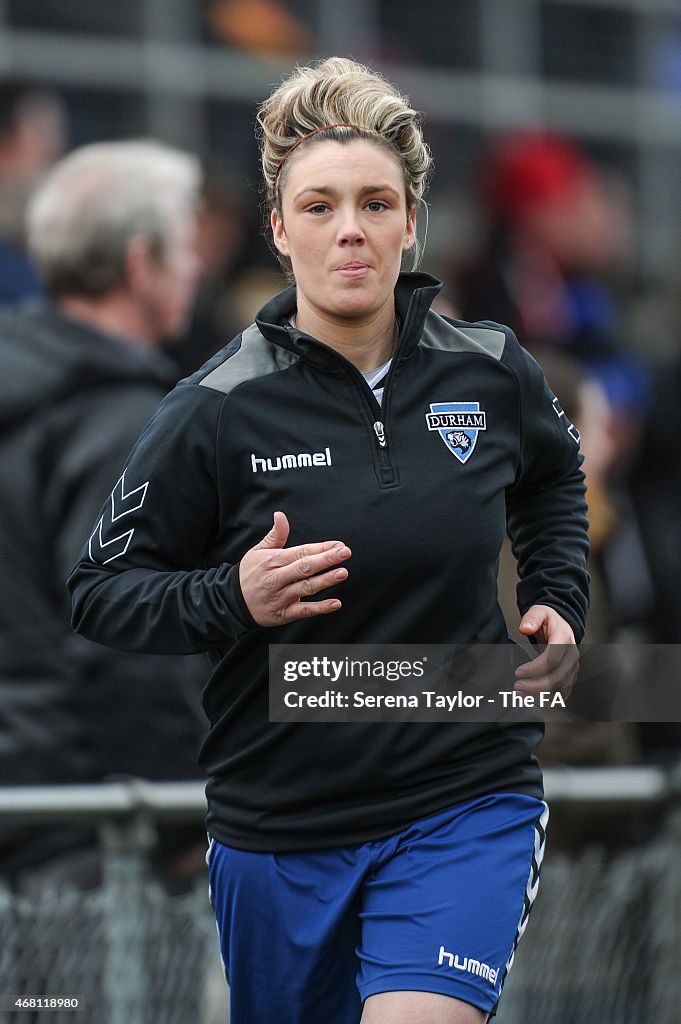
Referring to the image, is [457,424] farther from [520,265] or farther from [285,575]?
[520,265]

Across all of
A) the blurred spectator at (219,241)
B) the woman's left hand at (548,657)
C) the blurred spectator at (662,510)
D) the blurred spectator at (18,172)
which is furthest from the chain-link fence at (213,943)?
the blurred spectator at (219,241)

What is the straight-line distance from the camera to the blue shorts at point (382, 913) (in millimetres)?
3127

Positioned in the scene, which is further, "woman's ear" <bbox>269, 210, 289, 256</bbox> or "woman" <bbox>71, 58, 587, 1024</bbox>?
"woman's ear" <bbox>269, 210, 289, 256</bbox>

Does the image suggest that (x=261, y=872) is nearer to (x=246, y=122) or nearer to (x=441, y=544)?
(x=441, y=544)

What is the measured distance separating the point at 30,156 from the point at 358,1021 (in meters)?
4.25

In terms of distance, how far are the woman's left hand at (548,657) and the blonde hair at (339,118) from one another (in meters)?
0.79

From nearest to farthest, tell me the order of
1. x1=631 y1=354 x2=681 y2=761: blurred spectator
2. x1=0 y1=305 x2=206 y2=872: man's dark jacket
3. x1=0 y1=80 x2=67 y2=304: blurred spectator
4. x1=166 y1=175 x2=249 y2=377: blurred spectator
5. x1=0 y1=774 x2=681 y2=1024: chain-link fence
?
1. x1=0 y1=774 x2=681 y2=1024: chain-link fence
2. x1=0 y1=305 x2=206 y2=872: man's dark jacket
3. x1=631 y1=354 x2=681 y2=761: blurred spectator
4. x1=0 y1=80 x2=67 y2=304: blurred spectator
5. x1=166 y1=175 x2=249 y2=377: blurred spectator

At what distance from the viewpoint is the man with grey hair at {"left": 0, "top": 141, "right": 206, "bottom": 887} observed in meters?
4.54

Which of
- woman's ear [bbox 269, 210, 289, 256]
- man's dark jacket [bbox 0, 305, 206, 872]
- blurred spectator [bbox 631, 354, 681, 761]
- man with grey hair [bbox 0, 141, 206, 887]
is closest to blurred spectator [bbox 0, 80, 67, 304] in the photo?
man with grey hair [bbox 0, 141, 206, 887]

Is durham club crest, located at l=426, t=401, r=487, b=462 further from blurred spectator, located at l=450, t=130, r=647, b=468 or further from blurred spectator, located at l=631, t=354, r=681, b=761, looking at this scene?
blurred spectator, located at l=450, t=130, r=647, b=468

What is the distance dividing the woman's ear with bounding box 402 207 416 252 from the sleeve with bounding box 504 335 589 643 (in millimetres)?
262

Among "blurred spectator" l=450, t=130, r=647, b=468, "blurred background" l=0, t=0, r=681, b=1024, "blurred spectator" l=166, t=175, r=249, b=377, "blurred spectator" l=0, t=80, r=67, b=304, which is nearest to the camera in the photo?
"blurred background" l=0, t=0, r=681, b=1024

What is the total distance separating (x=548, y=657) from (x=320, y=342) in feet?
2.24

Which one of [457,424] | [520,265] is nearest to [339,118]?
[457,424]
